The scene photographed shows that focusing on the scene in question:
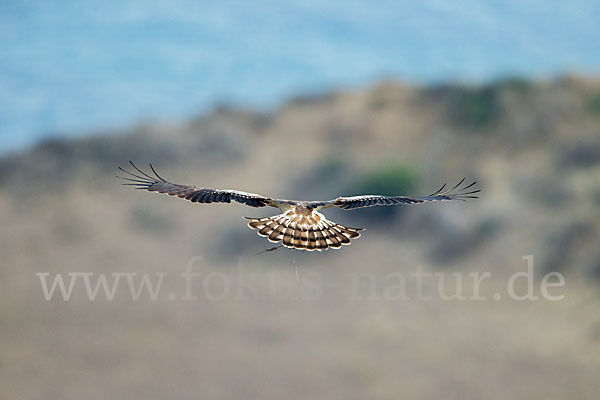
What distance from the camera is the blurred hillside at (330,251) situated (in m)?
34.4

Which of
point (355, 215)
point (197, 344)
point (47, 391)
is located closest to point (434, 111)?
point (355, 215)

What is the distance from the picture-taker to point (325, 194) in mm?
43406

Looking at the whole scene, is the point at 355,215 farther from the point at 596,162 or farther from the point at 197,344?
the point at 596,162

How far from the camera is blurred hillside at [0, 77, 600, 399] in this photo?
1353 inches

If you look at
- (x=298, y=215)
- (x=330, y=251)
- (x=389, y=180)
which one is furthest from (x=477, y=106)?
(x=298, y=215)

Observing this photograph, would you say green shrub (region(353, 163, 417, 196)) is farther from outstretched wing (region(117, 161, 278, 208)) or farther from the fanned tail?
outstretched wing (region(117, 161, 278, 208))

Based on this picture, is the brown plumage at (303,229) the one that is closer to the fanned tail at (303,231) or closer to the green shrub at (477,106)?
the fanned tail at (303,231)

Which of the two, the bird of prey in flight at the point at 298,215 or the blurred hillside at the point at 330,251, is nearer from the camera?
the bird of prey in flight at the point at 298,215

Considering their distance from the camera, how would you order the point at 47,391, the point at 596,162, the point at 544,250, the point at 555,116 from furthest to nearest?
1. the point at 555,116
2. the point at 596,162
3. the point at 544,250
4. the point at 47,391

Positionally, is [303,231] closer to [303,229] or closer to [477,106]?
[303,229]

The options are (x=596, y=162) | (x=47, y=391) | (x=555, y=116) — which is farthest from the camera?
(x=555, y=116)

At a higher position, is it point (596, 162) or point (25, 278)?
point (596, 162)

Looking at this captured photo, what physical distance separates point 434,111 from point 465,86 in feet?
6.71

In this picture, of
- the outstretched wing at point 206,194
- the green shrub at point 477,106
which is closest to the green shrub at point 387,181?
the green shrub at point 477,106
